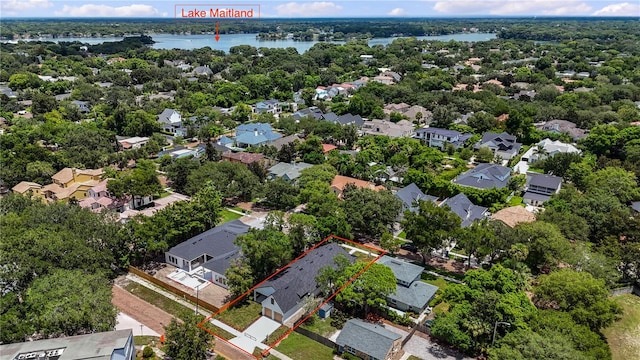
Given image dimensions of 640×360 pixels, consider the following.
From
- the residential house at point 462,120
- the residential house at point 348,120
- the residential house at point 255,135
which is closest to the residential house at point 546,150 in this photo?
the residential house at point 462,120

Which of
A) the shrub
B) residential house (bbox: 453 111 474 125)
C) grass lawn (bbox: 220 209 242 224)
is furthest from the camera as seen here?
residential house (bbox: 453 111 474 125)

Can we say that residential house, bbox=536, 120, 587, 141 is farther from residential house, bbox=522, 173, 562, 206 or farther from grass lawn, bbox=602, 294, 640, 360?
grass lawn, bbox=602, 294, 640, 360

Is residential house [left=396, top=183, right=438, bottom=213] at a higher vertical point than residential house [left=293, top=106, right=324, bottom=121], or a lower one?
lower

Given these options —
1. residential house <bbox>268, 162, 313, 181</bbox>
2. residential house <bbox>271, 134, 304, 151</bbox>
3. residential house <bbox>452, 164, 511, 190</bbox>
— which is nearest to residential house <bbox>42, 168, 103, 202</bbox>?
residential house <bbox>268, 162, 313, 181</bbox>

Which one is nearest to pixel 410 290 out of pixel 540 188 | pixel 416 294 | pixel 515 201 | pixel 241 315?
pixel 416 294

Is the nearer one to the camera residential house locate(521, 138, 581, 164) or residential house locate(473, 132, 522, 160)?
residential house locate(521, 138, 581, 164)

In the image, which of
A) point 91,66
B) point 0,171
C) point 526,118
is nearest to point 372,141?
point 526,118

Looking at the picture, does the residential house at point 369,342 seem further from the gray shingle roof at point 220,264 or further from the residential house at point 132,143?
the residential house at point 132,143

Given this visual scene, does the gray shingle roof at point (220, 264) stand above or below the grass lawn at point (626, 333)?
above
